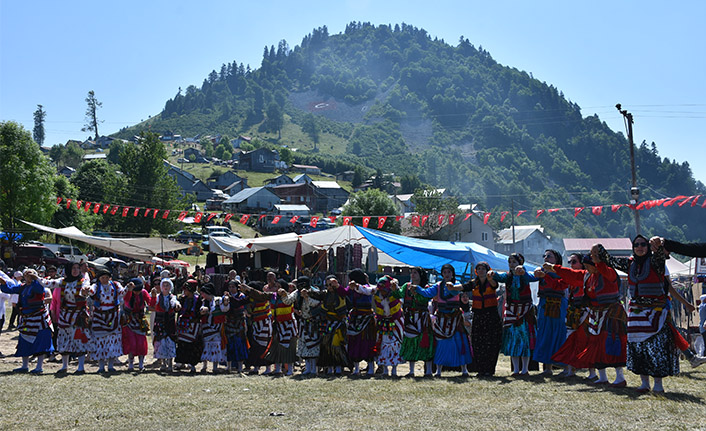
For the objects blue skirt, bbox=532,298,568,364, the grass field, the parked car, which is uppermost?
the parked car

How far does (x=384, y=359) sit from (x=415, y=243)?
24.8ft

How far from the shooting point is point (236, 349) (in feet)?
38.3

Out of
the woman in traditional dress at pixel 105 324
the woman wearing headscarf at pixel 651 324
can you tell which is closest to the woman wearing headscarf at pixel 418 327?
the woman wearing headscarf at pixel 651 324

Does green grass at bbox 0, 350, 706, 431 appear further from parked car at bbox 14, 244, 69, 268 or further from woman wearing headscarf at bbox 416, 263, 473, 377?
parked car at bbox 14, 244, 69, 268

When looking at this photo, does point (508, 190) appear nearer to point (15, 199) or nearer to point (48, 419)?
point (15, 199)

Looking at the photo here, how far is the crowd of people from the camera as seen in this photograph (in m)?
9.18

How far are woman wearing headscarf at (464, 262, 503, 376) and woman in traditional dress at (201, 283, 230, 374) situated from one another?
4.29 metres

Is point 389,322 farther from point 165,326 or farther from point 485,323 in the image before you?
point 165,326

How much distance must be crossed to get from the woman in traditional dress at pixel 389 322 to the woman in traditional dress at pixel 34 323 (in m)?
5.36

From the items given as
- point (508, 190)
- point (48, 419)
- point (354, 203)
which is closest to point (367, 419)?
point (48, 419)

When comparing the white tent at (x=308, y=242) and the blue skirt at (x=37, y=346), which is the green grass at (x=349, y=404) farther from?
the white tent at (x=308, y=242)

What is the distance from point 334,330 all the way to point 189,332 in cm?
254

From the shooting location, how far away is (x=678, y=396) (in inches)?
302

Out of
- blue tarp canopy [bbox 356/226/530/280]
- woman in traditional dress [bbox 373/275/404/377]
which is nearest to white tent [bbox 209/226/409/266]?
A: blue tarp canopy [bbox 356/226/530/280]
